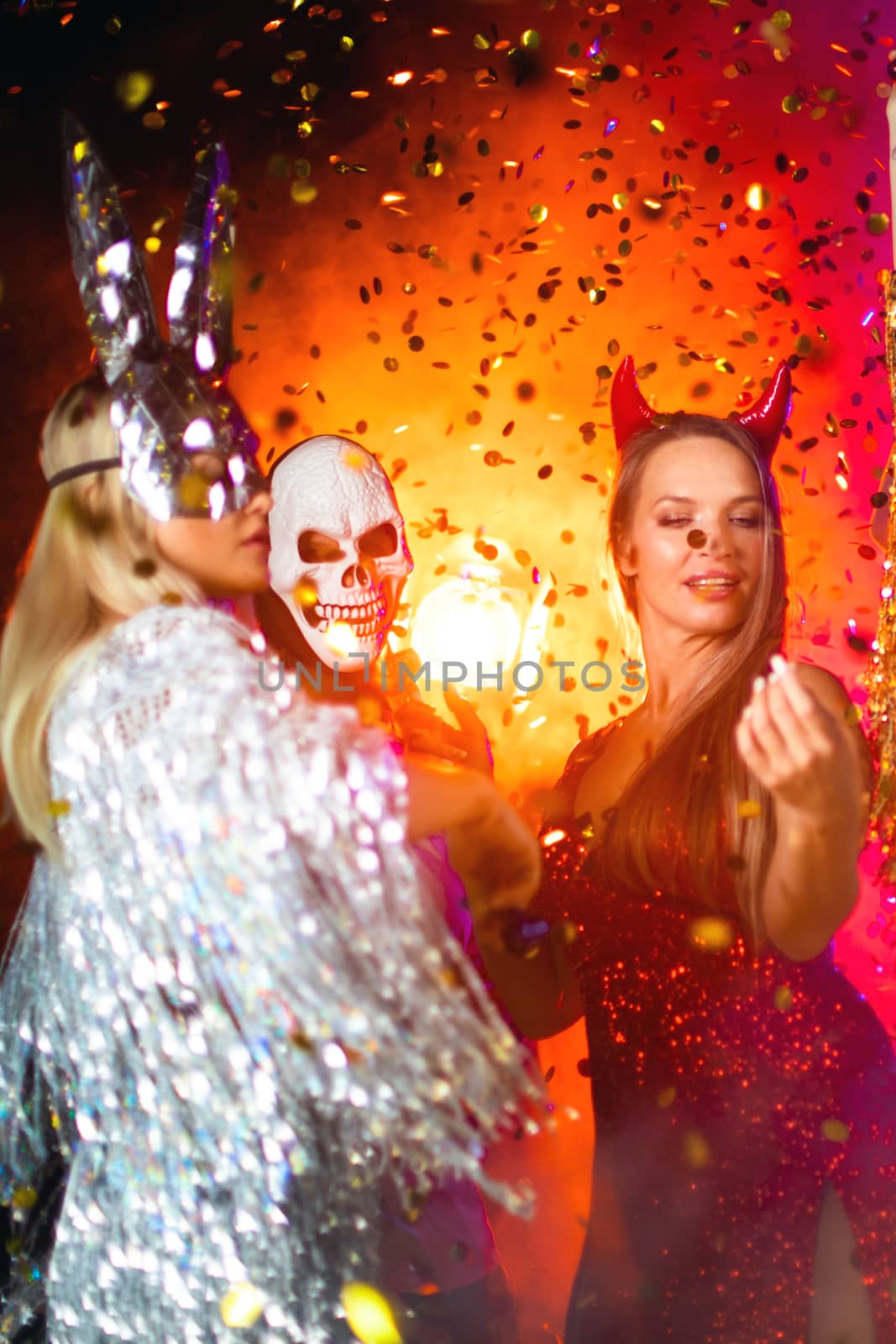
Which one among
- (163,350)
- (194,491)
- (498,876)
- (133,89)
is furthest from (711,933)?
(133,89)

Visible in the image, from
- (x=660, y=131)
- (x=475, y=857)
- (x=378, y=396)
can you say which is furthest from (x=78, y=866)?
(x=660, y=131)

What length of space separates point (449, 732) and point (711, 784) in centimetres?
38

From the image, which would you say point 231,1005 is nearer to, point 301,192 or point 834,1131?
point 834,1131

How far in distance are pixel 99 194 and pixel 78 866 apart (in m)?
0.82

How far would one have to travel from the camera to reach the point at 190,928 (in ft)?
4.04

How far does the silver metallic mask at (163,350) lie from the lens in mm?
1302

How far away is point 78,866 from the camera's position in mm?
1275

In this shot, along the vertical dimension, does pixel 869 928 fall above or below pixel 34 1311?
above

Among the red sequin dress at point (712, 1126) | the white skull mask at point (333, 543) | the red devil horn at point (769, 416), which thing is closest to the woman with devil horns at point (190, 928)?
the white skull mask at point (333, 543)

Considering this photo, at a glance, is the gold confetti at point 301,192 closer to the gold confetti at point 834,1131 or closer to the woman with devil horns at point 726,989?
the woman with devil horns at point 726,989

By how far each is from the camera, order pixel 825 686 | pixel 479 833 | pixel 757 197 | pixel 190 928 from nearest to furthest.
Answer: pixel 190 928 → pixel 479 833 → pixel 825 686 → pixel 757 197

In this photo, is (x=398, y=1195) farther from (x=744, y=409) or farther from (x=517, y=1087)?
(x=744, y=409)

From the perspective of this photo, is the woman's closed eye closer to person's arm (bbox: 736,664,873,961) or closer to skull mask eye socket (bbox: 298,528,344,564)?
person's arm (bbox: 736,664,873,961)

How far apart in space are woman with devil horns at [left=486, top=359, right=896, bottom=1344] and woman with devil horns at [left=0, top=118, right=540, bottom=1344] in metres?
0.26
